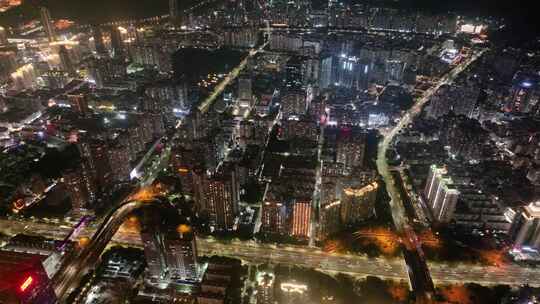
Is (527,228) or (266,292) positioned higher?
(527,228)

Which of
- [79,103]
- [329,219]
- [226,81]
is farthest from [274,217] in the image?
[226,81]

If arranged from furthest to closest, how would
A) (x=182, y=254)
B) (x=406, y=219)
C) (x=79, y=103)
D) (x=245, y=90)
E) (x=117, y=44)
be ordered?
(x=117, y=44), (x=245, y=90), (x=79, y=103), (x=406, y=219), (x=182, y=254)

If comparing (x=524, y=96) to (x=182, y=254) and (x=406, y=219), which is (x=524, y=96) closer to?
(x=406, y=219)

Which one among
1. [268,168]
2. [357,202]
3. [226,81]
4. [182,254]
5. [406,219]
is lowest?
[406,219]

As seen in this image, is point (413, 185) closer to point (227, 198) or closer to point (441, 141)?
point (441, 141)

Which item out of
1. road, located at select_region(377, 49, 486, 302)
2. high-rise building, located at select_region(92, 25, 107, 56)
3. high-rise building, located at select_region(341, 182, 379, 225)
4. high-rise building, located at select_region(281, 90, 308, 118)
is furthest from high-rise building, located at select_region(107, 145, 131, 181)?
high-rise building, located at select_region(92, 25, 107, 56)

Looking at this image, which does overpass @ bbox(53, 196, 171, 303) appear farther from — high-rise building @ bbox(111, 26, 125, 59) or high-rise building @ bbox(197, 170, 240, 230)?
high-rise building @ bbox(111, 26, 125, 59)

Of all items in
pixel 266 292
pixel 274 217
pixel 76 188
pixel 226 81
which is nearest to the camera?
pixel 266 292
